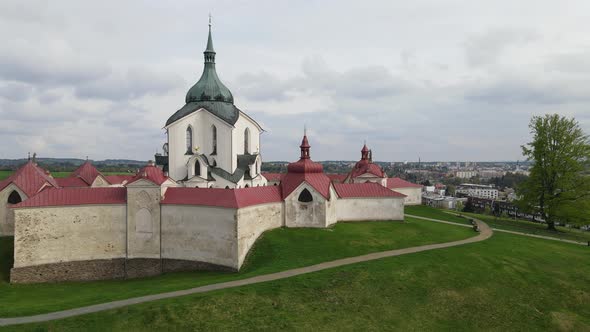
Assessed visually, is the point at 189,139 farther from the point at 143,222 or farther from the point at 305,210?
the point at 305,210

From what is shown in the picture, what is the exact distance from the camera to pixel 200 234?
28.6m

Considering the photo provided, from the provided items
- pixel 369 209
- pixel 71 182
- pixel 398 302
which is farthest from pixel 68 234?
pixel 369 209

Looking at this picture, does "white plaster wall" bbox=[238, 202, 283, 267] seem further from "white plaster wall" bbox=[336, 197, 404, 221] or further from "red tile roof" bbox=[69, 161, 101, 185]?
"red tile roof" bbox=[69, 161, 101, 185]

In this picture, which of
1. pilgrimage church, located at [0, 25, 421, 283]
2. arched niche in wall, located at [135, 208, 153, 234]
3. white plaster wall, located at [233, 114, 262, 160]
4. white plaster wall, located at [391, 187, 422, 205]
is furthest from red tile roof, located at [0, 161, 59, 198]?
white plaster wall, located at [391, 187, 422, 205]

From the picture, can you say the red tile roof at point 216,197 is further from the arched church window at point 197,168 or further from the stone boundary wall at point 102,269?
the arched church window at point 197,168

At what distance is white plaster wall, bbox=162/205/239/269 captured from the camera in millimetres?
27344

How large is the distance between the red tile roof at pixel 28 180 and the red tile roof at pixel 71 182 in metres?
7.59

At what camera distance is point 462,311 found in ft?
69.2

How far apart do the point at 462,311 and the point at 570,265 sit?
12.9 metres

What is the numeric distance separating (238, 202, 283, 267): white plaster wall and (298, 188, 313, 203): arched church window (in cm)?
186

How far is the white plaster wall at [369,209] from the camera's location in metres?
37.4

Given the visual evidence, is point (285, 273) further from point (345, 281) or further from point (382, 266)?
point (382, 266)

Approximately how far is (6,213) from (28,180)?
10.6 feet

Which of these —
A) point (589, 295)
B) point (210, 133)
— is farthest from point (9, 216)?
point (589, 295)
